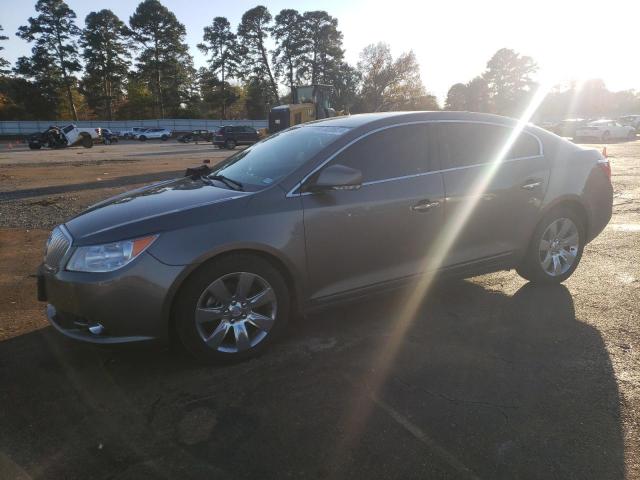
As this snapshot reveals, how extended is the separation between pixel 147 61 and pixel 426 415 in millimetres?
75251

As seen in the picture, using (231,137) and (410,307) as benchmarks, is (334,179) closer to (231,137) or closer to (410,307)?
(410,307)

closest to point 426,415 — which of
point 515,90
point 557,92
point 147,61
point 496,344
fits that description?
point 496,344

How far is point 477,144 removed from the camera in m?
4.28

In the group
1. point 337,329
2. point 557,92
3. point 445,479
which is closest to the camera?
point 445,479

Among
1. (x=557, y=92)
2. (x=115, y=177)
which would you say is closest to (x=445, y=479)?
(x=115, y=177)

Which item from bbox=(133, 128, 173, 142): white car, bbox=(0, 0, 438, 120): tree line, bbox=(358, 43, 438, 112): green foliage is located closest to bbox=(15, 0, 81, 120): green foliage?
bbox=(0, 0, 438, 120): tree line

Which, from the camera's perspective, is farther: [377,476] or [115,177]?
[115,177]

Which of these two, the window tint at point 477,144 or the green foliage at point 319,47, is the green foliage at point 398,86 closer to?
the green foliage at point 319,47

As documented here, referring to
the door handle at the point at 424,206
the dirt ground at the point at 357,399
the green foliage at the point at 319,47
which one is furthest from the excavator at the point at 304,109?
the green foliage at the point at 319,47

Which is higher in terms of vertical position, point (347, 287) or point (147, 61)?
point (147, 61)

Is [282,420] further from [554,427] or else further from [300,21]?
[300,21]

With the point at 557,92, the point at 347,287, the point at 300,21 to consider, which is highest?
the point at 300,21

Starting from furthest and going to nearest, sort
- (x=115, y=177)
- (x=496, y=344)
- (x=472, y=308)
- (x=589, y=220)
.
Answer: (x=115, y=177) < (x=589, y=220) < (x=472, y=308) < (x=496, y=344)

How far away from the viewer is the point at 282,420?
2689 millimetres
